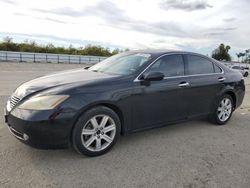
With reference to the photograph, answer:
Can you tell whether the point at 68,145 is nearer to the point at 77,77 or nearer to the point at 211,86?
the point at 77,77

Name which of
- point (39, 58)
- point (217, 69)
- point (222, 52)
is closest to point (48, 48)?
point (39, 58)

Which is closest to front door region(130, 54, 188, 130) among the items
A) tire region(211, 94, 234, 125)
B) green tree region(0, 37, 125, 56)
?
tire region(211, 94, 234, 125)

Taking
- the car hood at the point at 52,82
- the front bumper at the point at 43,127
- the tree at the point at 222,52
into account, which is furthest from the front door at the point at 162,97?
the tree at the point at 222,52

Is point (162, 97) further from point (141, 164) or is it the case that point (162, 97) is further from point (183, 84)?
point (141, 164)

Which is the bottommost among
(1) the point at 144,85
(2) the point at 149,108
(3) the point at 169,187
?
(3) the point at 169,187

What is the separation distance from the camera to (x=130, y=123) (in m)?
3.94

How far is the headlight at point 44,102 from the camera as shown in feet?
10.8

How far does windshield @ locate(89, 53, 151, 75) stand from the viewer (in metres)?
4.20

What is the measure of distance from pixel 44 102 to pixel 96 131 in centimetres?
81

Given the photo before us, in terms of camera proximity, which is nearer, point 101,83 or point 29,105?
point 29,105

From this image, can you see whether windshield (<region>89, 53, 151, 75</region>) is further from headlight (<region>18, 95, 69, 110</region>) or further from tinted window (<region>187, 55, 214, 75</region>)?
headlight (<region>18, 95, 69, 110</region>)

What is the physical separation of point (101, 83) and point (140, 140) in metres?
1.26

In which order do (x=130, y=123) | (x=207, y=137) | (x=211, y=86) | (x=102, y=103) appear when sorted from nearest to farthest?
(x=102, y=103), (x=130, y=123), (x=207, y=137), (x=211, y=86)

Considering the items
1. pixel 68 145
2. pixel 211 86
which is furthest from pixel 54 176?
pixel 211 86
